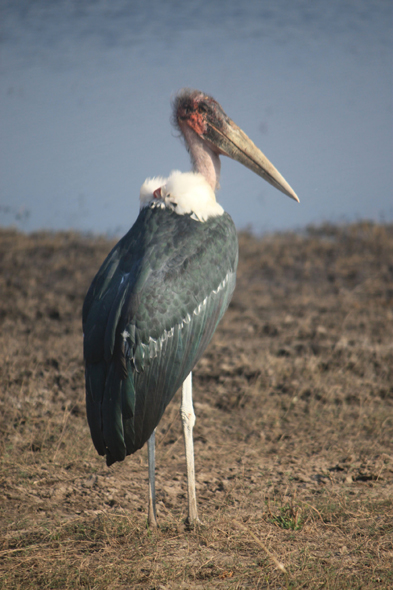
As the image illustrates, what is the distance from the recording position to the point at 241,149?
396 centimetres

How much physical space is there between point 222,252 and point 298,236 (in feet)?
35.2

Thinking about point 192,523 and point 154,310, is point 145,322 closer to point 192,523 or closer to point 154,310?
point 154,310

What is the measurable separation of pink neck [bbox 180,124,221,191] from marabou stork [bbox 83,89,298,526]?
0.52ft

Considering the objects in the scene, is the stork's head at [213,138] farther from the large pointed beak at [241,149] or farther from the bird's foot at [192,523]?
the bird's foot at [192,523]

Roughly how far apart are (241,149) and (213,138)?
217mm

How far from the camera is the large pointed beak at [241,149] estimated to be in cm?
Answer: 393

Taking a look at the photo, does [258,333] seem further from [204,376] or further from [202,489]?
[202,489]

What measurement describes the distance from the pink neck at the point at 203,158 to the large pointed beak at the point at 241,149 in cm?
6

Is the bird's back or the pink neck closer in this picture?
the bird's back

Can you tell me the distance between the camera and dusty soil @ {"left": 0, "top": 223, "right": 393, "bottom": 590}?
303 centimetres

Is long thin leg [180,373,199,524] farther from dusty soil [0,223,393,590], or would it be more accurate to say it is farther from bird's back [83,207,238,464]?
bird's back [83,207,238,464]

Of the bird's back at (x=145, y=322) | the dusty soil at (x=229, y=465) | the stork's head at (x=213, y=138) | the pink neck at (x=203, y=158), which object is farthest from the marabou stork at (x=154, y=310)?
the dusty soil at (x=229, y=465)

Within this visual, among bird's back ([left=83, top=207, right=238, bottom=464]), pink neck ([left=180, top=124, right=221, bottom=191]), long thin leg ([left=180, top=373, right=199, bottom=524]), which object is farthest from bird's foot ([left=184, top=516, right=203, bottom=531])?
pink neck ([left=180, top=124, right=221, bottom=191])

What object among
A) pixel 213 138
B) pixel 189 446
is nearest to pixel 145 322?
pixel 189 446
